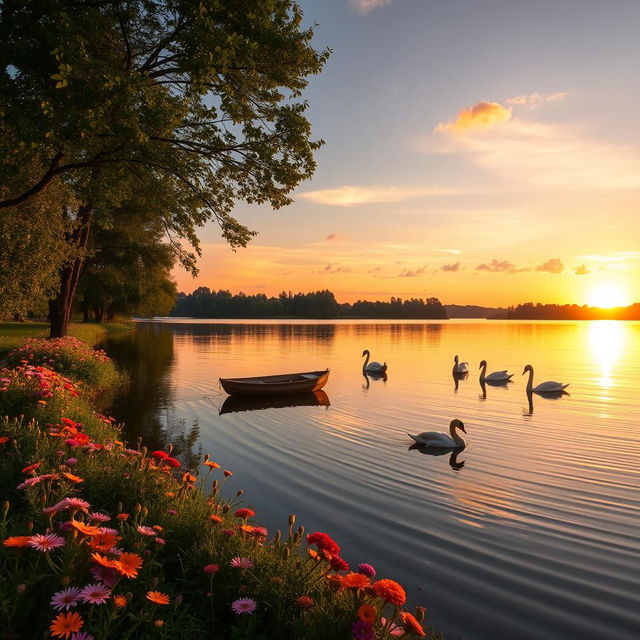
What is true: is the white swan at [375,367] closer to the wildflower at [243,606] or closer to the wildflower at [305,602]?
the wildflower at [305,602]

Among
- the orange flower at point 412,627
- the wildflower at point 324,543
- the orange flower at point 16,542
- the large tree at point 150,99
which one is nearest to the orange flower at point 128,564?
the orange flower at point 16,542

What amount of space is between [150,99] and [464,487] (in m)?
11.9

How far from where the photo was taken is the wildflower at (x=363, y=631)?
3229 mm

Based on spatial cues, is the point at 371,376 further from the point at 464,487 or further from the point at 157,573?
the point at 157,573

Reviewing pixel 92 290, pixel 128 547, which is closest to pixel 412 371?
pixel 128 547

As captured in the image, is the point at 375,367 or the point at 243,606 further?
the point at 375,367

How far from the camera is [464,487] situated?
11172mm

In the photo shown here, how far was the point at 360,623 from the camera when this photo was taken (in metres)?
3.30

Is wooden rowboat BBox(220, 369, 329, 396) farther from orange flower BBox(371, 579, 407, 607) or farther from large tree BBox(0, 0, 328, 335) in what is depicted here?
orange flower BBox(371, 579, 407, 607)

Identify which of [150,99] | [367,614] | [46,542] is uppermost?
[150,99]

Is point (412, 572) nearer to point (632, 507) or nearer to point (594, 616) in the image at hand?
point (594, 616)

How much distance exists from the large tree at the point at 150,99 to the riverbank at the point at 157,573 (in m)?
8.38

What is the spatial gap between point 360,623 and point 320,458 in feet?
33.0

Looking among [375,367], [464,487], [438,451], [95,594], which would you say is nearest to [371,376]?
[375,367]
